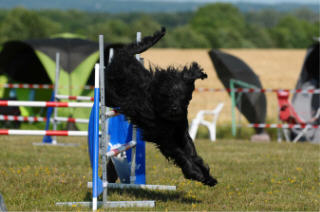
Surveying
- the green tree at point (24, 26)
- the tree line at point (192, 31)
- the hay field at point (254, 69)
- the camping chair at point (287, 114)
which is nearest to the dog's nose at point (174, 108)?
the camping chair at point (287, 114)

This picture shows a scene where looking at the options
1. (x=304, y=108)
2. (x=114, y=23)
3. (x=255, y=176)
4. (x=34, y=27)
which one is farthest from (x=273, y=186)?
(x=114, y=23)

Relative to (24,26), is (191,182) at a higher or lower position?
lower

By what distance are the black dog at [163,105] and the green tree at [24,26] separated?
174 ft

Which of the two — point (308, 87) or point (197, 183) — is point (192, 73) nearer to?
point (197, 183)

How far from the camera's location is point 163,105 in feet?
13.5

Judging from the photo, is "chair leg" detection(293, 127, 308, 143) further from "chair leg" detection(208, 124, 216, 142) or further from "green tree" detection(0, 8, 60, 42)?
"green tree" detection(0, 8, 60, 42)

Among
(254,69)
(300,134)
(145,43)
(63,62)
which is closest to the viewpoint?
(145,43)

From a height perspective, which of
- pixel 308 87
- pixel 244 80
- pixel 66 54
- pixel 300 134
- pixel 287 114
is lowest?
pixel 300 134

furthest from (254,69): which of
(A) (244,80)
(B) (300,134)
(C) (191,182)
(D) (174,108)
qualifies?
(D) (174,108)

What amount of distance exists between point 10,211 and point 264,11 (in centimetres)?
14344

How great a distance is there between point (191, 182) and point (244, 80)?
6962mm

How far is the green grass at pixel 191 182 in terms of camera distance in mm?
4551

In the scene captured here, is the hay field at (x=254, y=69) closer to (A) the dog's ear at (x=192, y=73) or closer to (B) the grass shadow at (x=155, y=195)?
(B) the grass shadow at (x=155, y=195)

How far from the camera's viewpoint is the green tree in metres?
56.8
